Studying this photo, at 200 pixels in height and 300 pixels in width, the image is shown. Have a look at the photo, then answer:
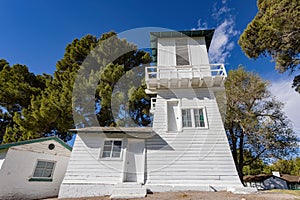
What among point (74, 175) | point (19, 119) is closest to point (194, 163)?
point (74, 175)

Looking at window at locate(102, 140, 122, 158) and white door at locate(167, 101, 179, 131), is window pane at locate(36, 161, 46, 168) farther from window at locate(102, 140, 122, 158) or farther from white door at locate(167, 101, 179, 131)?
white door at locate(167, 101, 179, 131)

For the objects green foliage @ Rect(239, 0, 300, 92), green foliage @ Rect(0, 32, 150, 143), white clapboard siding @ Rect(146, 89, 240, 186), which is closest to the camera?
white clapboard siding @ Rect(146, 89, 240, 186)

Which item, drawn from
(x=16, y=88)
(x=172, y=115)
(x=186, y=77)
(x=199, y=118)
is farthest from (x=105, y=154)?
(x=16, y=88)

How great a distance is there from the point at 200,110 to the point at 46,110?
11.0 meters

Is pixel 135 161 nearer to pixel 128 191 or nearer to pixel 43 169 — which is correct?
pixel 128 191

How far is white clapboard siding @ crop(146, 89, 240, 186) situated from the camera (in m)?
6.11

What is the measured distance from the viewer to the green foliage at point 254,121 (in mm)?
11820

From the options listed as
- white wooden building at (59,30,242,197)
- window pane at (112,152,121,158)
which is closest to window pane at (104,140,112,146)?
white wooden building at (59,30,242,197)

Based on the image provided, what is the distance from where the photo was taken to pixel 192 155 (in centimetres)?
654

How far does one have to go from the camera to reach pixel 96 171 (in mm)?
6344

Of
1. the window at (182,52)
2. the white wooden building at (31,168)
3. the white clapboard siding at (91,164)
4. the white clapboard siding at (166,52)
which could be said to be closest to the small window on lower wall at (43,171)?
the white wooden building at (31,168)

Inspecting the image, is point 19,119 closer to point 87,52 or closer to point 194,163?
point 87,52

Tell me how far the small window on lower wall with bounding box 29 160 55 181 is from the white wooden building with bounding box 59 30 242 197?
1681 mm

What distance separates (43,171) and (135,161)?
4.45 m
